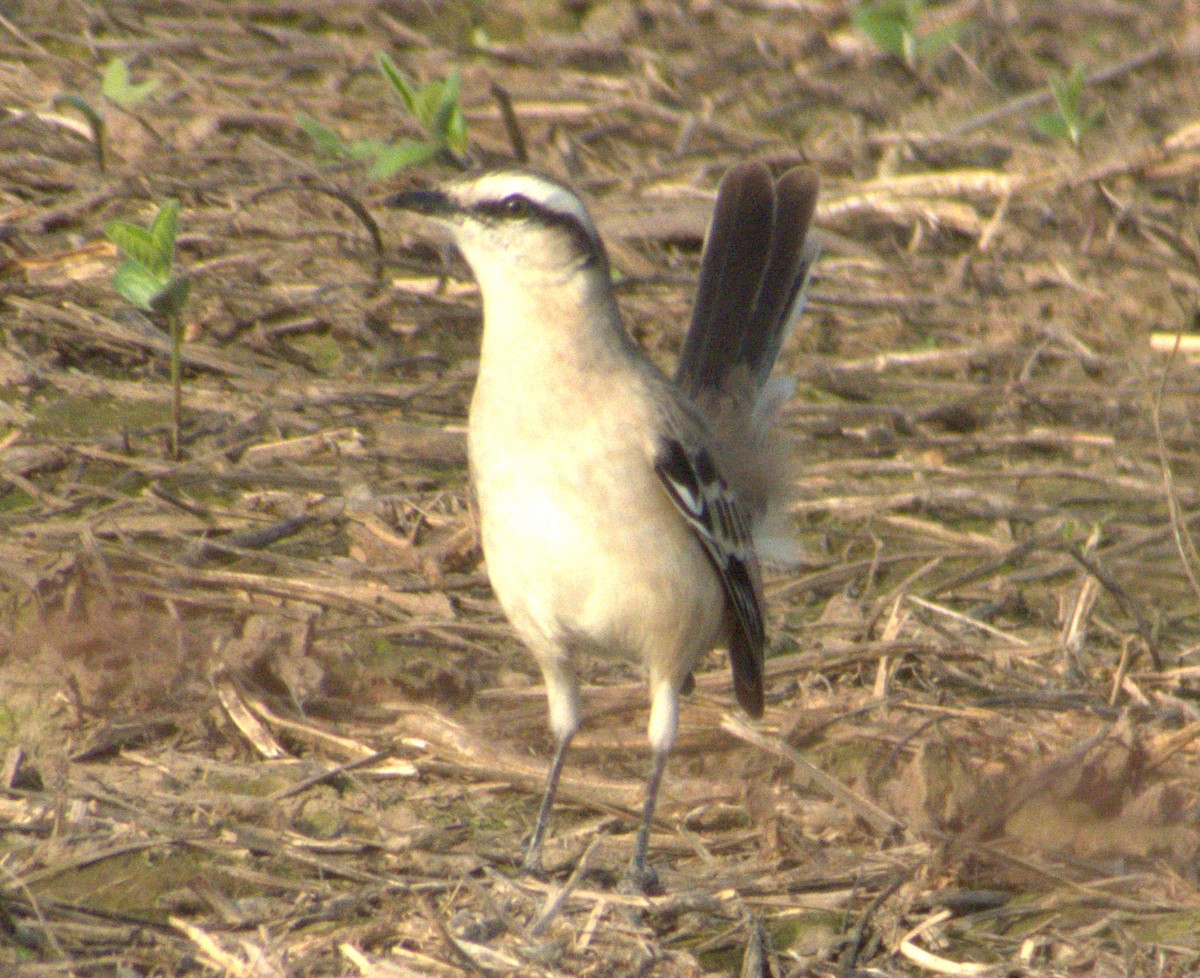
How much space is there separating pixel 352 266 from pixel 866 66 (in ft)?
13.6

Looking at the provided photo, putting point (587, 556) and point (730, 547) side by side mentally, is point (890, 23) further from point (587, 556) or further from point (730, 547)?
point (587, 556)

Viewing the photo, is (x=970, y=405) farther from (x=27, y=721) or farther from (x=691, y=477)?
(x=27, y=721)

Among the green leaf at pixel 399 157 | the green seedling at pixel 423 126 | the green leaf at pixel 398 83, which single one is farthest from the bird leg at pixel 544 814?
the green leaf at pixel 398 83

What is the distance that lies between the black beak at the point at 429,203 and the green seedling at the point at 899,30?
5440 mm

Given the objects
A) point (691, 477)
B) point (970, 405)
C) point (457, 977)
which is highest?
point (691, 477)

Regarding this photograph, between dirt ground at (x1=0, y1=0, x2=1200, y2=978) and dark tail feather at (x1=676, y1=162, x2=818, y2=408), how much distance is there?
0.85 metres

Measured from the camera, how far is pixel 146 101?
8383 millimetres

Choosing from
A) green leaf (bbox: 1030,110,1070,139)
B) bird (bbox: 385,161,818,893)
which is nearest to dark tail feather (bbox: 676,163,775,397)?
bird (bbox: 385,161,818,893)

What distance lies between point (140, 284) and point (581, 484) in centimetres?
220

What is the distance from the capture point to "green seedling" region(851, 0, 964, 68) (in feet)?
31.2

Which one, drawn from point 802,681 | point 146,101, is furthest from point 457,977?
point 146,101

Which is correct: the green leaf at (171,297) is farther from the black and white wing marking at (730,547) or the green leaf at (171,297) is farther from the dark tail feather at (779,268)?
the black and white wing marking at (730,547)

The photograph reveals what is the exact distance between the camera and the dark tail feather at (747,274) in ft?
19.1

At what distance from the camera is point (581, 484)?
4.41 metres
